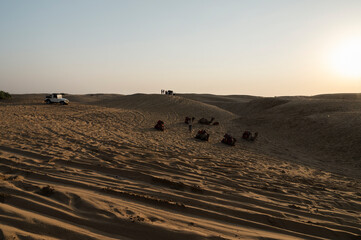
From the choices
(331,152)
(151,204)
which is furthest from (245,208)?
(331,152)

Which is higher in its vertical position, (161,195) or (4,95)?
(4,95)

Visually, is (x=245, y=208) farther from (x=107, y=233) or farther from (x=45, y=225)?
(x=45, y=225)

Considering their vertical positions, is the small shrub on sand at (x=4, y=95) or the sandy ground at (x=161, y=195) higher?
the small shrub on sand at (x=4, y=95)

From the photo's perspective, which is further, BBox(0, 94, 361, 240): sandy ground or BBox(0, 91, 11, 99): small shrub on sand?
BBox(0, 91, 11, 99): small shrub on sand

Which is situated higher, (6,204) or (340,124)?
(340,124)

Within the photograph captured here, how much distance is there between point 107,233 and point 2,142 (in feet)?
20.2

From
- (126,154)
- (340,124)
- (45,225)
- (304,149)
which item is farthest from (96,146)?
(340,124)

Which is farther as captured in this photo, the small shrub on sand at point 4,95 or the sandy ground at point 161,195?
the small shrub on sand at point 4,95

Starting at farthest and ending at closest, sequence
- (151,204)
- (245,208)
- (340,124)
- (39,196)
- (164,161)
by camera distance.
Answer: (340,124), (164,161), (245,208), (151,204), (39,196)

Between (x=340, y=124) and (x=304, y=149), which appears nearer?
(x=304, y=149)

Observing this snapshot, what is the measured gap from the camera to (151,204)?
3523mm

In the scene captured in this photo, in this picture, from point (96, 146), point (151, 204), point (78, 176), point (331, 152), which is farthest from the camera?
point (331, 152)

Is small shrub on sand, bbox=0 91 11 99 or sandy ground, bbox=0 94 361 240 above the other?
small shrub on sand, bbox=0 91 11 99

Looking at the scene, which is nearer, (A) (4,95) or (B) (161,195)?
(B) (161,195)
